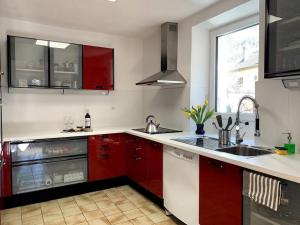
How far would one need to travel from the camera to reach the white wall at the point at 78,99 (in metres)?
2.90

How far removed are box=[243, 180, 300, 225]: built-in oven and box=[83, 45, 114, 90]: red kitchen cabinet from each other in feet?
8.00

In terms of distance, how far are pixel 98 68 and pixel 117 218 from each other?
2.00m

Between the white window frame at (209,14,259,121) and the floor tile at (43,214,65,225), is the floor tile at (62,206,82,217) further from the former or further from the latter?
the white window frame at (209,14,259,121)

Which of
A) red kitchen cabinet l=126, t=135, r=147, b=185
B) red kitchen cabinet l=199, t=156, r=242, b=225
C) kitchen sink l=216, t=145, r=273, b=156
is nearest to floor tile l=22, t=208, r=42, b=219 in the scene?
red kitchen cabinet l=126, t=135, r=147, b=185

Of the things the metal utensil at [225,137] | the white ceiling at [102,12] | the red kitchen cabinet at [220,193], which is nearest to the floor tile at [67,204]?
the red kitchen cabinet at [220,193]

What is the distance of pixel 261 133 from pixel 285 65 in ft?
2.25

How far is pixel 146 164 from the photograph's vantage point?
8.93 feet

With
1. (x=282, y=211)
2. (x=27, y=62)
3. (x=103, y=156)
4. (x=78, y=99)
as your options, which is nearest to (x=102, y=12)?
(x=27, y=62)

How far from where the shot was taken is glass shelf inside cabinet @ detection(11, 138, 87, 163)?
2.52 m

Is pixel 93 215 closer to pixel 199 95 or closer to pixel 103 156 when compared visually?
pixel 103 156

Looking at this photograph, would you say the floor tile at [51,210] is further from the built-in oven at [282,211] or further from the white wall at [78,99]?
the built-in oven at [282,211]

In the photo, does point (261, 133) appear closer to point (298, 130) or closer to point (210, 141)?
point (298, 130)

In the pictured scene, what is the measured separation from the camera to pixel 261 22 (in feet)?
6.44

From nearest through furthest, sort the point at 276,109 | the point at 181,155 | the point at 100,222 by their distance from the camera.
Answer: the point at 276,109 → the point at 181,155 → the point at 100,222
